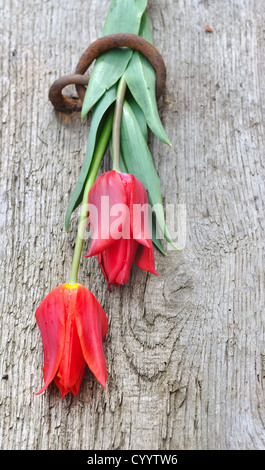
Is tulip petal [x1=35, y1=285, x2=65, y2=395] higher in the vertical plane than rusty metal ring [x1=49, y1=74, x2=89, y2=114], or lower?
lower

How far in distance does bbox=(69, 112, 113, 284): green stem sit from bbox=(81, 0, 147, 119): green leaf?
0.15 feet

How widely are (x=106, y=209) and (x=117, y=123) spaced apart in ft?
0.57

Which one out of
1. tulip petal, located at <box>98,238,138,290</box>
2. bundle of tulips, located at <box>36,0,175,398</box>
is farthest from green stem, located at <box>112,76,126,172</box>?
tulip petal, located at <box>98,238,138,290</box>

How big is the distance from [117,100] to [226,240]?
0.93 ft

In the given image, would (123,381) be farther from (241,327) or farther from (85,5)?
(85,5)

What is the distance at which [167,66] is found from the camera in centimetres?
89

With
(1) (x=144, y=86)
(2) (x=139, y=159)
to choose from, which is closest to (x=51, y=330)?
(2) (x=139, y=159)

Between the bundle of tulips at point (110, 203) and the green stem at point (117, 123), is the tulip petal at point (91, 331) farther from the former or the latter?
the green stem at point (117, 123)

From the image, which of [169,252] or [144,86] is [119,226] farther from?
[144,86]

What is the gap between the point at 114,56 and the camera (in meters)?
0.83

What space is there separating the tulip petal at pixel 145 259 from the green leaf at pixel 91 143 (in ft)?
0.40

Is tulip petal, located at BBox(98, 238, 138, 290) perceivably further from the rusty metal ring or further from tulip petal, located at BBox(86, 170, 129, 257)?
the rusty metal ring

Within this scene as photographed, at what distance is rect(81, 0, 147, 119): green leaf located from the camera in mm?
792
